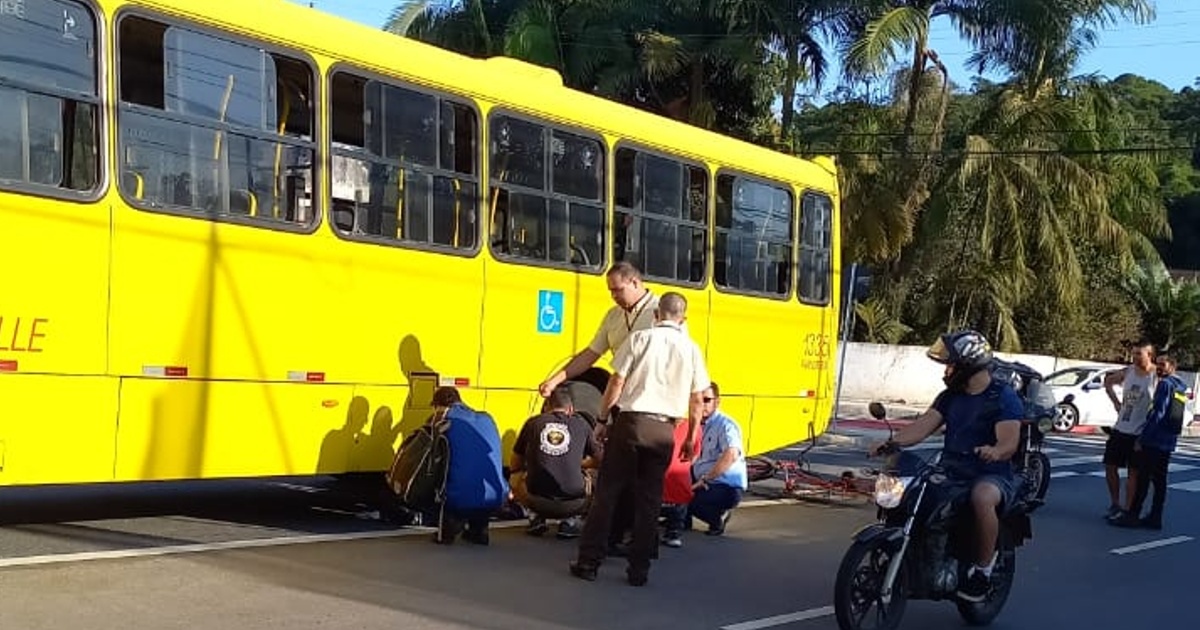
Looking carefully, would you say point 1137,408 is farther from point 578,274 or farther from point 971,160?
point 971,160

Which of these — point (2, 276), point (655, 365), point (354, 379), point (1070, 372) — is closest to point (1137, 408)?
point (655, 365)

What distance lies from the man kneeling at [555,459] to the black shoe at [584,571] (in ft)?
3.80

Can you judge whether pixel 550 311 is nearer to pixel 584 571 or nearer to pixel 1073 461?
pixel 584 571

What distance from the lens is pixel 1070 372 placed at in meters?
28.8

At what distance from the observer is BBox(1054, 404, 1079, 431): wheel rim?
2675cm

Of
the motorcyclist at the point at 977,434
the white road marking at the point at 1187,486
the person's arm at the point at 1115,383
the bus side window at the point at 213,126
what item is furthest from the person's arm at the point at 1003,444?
the white road marking at the point at 1187,486

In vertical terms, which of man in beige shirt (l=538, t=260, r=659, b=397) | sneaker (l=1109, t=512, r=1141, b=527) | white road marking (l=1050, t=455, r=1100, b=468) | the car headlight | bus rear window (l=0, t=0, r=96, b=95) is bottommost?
white road marking (l=1050, t=455, r=1100, b=468)

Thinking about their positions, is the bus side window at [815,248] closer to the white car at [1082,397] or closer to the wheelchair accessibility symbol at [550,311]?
the wheelchair accessibility symbol at [550,311]

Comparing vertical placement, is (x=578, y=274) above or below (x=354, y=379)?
above

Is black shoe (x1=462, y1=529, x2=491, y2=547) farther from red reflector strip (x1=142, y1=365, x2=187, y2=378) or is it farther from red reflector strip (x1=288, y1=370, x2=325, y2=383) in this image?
red reflector strip (x1=142, y1=365, x2=187, y2=378)

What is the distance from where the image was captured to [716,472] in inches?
413

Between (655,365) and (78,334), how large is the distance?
334 centimetres

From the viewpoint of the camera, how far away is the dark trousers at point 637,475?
8211 millimetres

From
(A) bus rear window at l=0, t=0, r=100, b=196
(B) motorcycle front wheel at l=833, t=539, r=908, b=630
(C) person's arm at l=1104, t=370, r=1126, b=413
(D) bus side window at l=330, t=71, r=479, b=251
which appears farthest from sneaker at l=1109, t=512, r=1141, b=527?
(A) bus rear window at l=0, t=0, r=100, b=196
